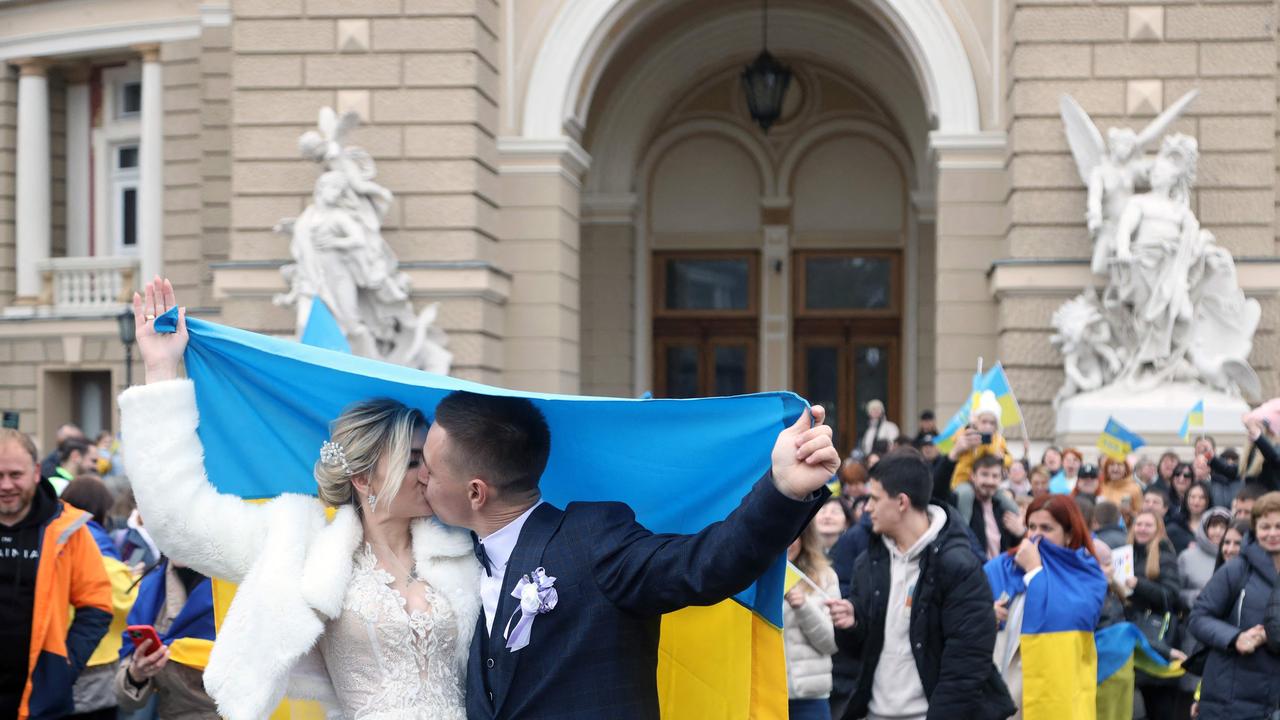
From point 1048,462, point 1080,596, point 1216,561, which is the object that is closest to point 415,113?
point 1048,462

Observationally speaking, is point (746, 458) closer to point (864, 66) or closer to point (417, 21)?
point (417, 21)

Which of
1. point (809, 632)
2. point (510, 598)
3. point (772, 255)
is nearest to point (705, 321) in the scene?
point (772, 255)

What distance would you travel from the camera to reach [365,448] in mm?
3627

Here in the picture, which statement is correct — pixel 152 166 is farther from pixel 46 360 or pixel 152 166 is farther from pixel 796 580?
pixel 796 580

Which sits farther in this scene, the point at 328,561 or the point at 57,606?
the point at 57,606

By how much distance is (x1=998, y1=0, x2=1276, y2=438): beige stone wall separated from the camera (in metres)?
15.3

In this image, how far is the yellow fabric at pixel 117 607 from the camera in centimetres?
634

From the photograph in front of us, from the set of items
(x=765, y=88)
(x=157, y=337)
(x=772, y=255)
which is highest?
(x=765, y=88)

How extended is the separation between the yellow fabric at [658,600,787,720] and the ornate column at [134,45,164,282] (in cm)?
1700

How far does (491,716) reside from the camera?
337 centimetres

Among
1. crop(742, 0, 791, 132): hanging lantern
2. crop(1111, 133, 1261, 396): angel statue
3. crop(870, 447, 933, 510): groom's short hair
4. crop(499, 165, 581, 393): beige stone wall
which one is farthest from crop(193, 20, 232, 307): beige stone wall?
crop(870, 447, 933, 510): groom's short hair

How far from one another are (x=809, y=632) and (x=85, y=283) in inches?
667

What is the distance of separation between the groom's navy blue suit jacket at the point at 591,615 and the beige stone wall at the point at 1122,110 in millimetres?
12440

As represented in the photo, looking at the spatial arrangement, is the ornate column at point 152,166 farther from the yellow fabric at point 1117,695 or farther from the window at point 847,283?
the yellow fabric at point 1117,695
